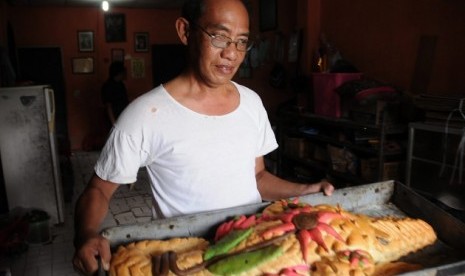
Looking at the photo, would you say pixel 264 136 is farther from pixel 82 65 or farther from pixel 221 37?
pixel 82 65

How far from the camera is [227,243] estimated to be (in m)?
1.14

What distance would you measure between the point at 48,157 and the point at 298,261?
406cm

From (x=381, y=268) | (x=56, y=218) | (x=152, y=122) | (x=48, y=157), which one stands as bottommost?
(x=56, y=218)

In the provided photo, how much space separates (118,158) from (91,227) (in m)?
0.25

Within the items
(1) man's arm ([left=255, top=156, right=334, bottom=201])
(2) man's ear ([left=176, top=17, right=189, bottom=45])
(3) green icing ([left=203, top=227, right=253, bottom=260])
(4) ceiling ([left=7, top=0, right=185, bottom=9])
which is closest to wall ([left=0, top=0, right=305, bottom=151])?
(4) ceiling ([left=7, top=0, right=185, bottom=9])

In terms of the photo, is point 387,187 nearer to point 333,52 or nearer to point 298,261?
point 298,261

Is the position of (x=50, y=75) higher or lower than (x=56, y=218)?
higher

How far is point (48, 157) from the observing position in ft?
14.5

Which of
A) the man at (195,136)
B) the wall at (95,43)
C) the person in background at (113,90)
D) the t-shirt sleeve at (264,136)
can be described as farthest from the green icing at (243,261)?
the wall at (95,43)

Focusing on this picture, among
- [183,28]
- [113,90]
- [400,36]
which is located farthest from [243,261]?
[113,90]

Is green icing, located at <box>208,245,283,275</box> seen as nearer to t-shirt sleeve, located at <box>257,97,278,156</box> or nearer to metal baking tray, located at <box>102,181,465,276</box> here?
metal baking tray, located at <box>102,181,465,276</box>

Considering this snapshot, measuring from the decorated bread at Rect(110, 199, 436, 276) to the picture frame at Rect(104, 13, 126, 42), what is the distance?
856cm

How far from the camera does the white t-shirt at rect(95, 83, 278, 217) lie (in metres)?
1.36

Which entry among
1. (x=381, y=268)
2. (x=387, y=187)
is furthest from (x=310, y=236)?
(x=387, y=187)
